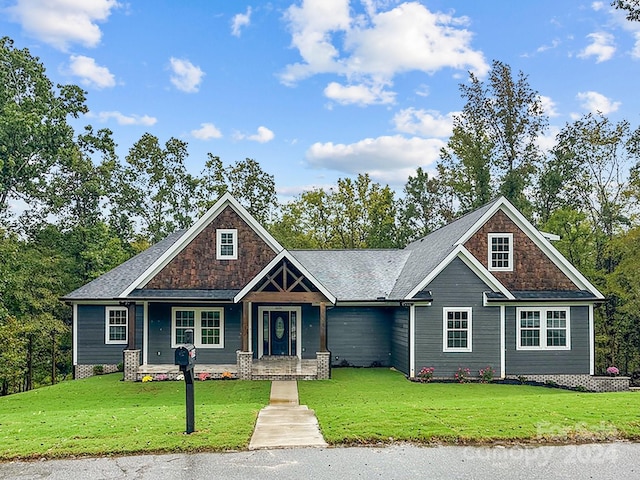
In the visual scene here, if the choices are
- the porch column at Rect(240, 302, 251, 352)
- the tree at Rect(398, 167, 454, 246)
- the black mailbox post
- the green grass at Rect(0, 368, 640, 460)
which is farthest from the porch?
the tree at Rect(398, 167, 454, 246)

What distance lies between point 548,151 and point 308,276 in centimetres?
2080

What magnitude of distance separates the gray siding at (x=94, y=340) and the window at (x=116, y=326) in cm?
15

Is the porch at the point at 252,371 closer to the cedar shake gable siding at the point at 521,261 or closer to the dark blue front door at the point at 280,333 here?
the dark blue front door at the point at 280,333

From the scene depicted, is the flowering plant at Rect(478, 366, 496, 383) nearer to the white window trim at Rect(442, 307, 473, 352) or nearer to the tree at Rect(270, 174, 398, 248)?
the white window trim at Rect(442, 307, 473, 352)

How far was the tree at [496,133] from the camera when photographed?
3155 cm

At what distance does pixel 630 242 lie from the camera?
22.7 m

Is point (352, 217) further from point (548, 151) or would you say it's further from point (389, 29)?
point (389, 29)

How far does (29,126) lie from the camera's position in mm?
23484

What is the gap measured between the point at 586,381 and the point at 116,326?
54.9ft

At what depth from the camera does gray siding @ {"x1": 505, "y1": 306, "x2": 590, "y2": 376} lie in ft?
58.4

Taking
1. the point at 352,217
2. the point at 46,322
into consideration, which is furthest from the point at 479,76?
the point at 46,322

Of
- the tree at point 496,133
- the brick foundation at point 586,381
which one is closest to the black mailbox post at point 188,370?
the brick foundation at point 586,381

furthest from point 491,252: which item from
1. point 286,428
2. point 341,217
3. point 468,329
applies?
point 341,217

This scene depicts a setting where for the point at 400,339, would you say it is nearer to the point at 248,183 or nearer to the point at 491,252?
the point at 491,252
